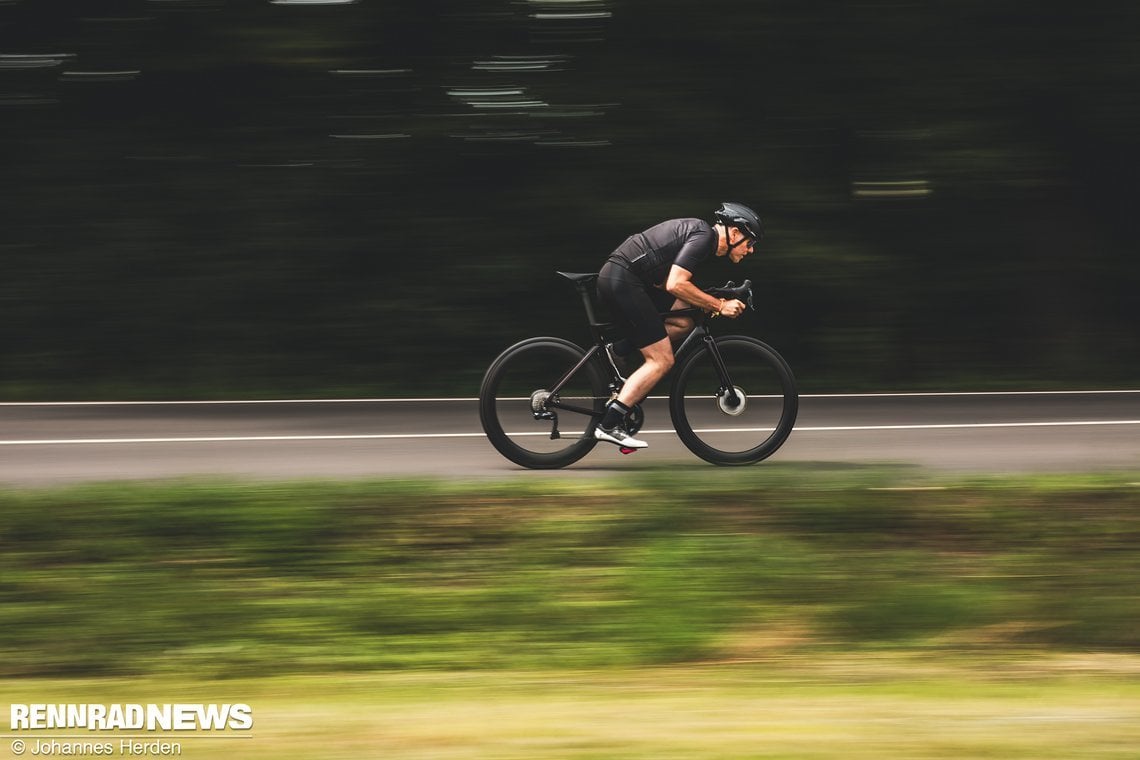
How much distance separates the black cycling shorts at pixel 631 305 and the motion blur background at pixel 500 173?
619 centimetres

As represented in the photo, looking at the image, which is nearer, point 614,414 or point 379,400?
point 614,414

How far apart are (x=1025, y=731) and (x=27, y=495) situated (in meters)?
5.11

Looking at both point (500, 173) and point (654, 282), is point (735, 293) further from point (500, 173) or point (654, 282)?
point (500, 173)

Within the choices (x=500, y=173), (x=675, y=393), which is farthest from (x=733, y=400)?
(x=500, y=173)

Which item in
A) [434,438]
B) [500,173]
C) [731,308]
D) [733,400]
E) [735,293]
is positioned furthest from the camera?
[500,173]

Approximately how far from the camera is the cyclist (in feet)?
28.2

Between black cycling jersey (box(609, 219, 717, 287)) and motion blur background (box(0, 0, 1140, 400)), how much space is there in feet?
20.0

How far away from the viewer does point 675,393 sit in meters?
8.86

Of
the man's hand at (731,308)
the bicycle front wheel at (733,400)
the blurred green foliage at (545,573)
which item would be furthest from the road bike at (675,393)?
the blurred green foliage at (545,573)

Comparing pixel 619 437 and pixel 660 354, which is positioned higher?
pixel 660 354

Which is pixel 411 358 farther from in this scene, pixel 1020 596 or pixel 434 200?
pixel 1020 596

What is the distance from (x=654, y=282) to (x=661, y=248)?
216 mm

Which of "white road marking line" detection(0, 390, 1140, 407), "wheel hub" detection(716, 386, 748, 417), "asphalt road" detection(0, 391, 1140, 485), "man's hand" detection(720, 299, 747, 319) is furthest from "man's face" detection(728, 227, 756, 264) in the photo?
"white road marking line" detection(0, 390, 1140, 407)

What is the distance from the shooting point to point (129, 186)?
15.4 meters
